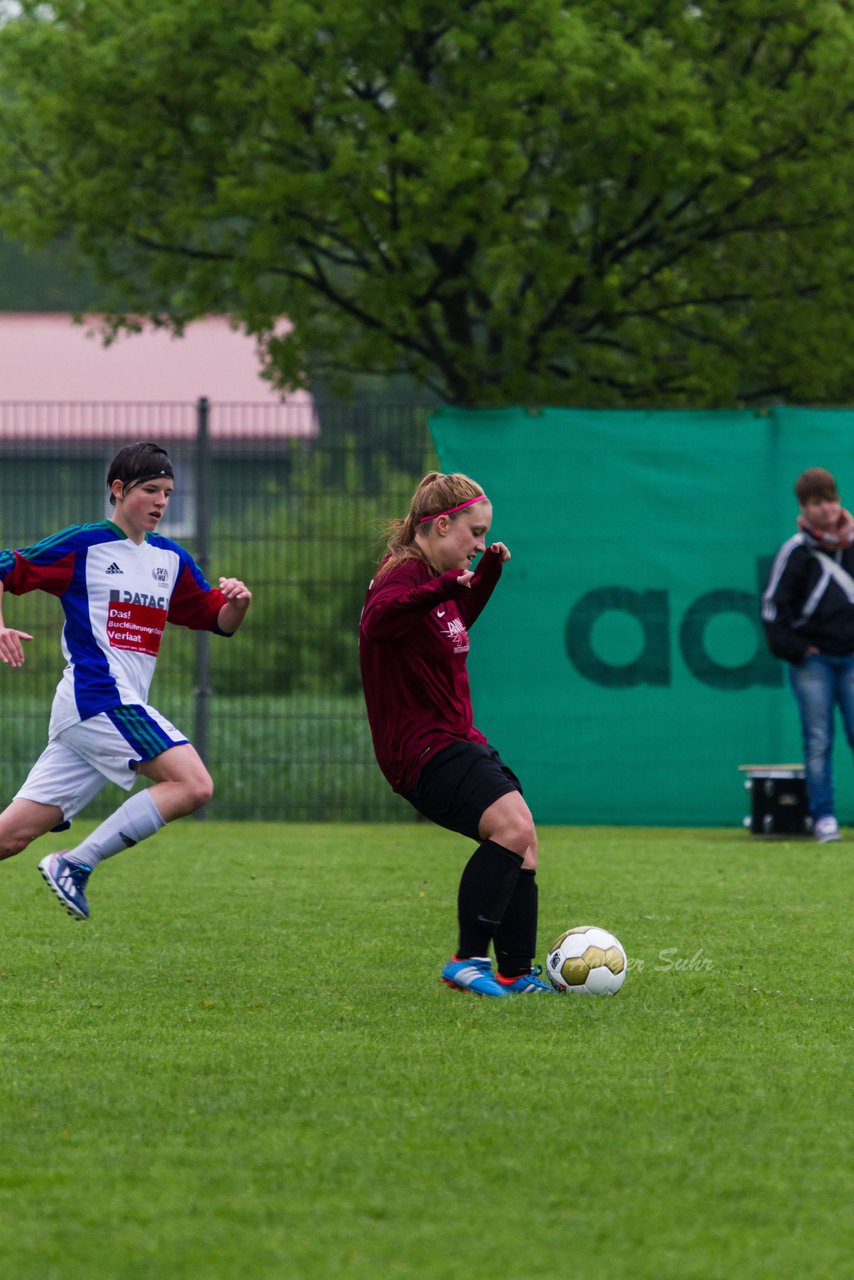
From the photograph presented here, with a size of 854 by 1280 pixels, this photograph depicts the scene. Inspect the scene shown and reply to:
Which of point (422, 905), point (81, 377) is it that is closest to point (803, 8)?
point (422, 905)

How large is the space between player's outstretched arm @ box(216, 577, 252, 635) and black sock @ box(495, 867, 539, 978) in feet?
5.15

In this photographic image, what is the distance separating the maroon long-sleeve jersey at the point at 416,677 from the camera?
6.48 meters

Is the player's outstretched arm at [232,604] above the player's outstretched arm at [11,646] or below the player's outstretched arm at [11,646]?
above

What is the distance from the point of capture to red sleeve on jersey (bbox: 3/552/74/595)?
705 cm

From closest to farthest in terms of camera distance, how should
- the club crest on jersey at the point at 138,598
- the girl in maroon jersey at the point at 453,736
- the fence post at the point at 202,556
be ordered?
the girl in maroon jersey at the point at 453,736, the club crest on jersey at the point at 138,598, the fence post at the point at 202,556

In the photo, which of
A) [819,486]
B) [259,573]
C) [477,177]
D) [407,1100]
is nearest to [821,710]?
[819,486]

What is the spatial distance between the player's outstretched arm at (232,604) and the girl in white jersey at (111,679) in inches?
0.8

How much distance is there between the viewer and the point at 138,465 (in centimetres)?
703

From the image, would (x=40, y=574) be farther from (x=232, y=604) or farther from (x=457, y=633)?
(x=457, y=633)

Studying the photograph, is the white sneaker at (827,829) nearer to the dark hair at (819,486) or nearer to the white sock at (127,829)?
the dark hair at (819,486)

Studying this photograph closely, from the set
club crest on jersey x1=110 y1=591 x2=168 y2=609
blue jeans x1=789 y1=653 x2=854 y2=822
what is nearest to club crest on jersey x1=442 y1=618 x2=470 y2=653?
club crest on jersey x1=110 y1=591 x2=168 y2=609

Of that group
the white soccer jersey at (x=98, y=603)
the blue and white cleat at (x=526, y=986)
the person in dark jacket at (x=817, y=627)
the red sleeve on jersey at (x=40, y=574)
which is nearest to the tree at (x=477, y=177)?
the person in dark jacket at (x=817, y=627)

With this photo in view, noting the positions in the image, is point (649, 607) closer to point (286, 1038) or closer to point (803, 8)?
point (803, 8)

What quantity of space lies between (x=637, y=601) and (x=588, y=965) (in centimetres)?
693
